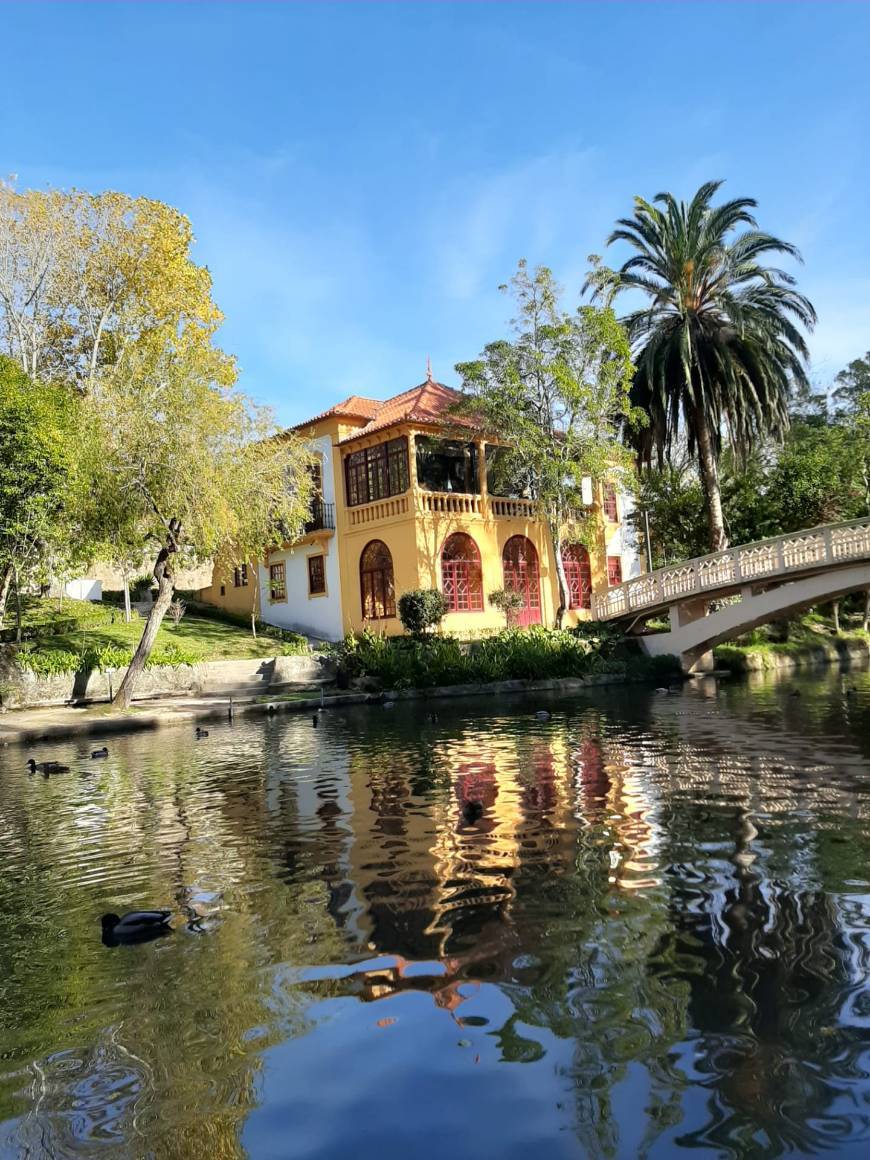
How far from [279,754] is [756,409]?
22213mm

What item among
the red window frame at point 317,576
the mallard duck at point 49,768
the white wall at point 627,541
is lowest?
the mallard duck at point 49,768

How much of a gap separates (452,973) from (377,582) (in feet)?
90.2

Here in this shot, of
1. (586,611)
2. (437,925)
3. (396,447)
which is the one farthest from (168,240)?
(437,925)

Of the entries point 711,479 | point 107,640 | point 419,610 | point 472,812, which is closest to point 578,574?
point 711,479

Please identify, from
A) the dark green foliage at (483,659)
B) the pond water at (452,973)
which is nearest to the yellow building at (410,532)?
the dark green foliage at (483,659)

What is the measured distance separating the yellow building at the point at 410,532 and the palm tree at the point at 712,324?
376 centimetres

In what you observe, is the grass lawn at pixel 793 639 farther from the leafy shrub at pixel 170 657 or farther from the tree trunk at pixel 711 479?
the leafy shrub at pixel 170 657

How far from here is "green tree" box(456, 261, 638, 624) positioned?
92.7 ft

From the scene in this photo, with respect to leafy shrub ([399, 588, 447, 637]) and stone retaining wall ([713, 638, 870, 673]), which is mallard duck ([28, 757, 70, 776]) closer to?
leafy shrub ([399, 588, 447, 637])

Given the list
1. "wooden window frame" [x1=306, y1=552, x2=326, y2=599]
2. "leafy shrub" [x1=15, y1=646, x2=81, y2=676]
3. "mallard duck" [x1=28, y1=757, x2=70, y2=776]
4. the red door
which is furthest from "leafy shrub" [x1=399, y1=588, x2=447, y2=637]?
"mallard duck" [x1=28, y1=757, x2=70, y2=776]

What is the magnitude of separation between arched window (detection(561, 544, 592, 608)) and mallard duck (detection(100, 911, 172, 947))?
99.8 feet

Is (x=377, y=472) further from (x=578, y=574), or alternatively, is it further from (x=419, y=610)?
(x=578, y=574)

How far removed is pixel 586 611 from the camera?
1406 inches

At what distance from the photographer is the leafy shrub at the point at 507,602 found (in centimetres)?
3053
